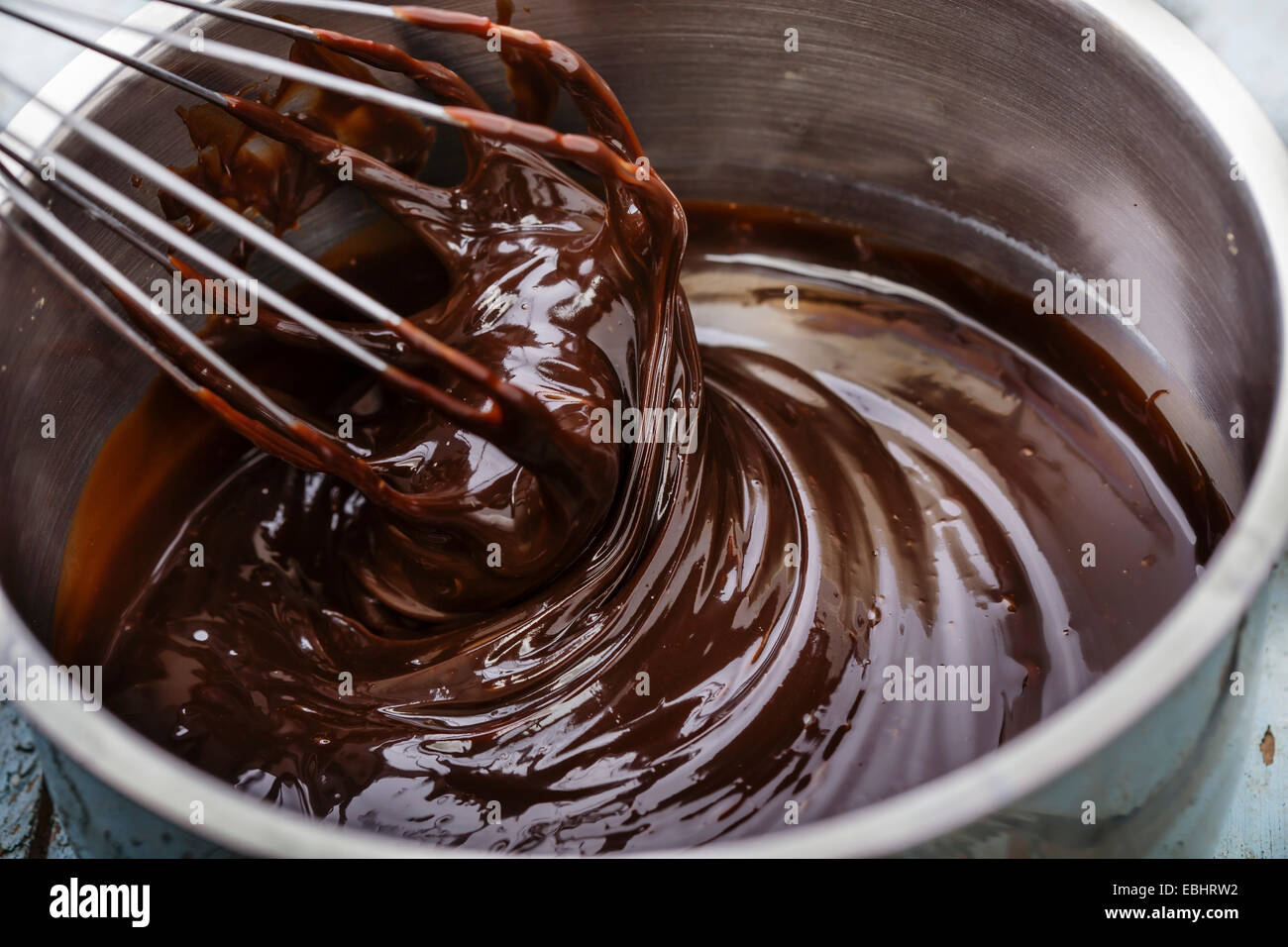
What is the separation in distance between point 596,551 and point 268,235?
52 centimetres

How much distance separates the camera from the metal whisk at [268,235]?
90cm

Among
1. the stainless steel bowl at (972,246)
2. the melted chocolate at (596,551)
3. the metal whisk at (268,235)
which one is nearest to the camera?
the stainless steel bowl at (972,246)

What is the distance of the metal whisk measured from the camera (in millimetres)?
901

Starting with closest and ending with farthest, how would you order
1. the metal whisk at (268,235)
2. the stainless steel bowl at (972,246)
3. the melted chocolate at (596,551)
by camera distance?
the stainless steel bowl at (972,246), the metal whisk at (268,235), the melted chocolate at (596,551)

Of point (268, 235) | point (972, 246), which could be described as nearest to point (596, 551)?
point (268, 235)

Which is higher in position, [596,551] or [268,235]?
[268,235]

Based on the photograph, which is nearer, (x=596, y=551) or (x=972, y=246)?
(x=596, y=551)

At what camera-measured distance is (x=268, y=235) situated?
1.16m

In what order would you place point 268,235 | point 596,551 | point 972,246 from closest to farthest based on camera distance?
point 268,235 → point 596,551 → point 972,246

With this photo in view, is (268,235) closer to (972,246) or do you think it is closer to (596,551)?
(596,551)

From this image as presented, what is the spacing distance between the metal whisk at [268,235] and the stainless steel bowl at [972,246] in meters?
0.10

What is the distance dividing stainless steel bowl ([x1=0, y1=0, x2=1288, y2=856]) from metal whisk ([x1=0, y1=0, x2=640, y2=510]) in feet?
0.32
